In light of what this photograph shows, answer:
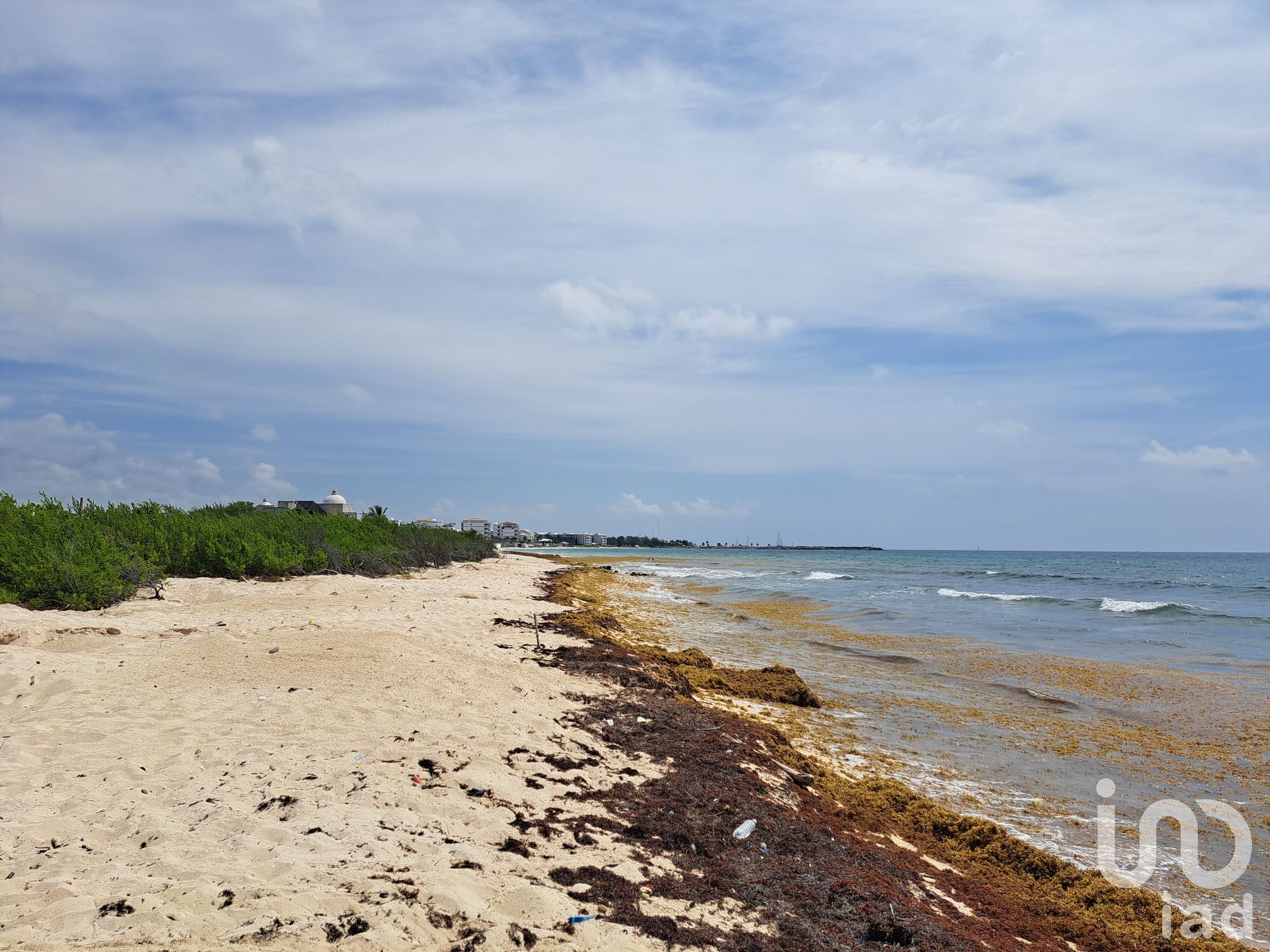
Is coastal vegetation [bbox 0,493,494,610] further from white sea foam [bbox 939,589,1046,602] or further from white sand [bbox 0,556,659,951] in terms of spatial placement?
white sea foam [bbox 939,589,1046,602]

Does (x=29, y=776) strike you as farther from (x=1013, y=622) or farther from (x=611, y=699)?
(x=1013, y=622)

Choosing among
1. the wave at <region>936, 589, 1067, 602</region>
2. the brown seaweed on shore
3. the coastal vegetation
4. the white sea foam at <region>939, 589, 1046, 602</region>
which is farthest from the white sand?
the wave at <region>936, 589, 1067, 602</region>

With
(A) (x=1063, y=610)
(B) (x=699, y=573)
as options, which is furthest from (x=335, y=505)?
(A) (x=1063, y=610)

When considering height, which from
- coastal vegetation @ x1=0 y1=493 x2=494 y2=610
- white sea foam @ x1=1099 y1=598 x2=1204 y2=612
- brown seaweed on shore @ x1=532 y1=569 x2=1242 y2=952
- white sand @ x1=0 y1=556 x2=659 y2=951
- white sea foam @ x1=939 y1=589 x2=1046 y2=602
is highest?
coastal vegetation @ x1=0 y1=493 x2=494 y2=610

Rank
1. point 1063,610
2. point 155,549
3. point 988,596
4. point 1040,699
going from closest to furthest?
point 1040,699 → point 155,549 → point 1063,610 → point 988,596

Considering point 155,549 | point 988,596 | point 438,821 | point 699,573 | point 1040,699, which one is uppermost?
point 155,549

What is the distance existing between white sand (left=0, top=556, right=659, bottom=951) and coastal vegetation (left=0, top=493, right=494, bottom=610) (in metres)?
1.54

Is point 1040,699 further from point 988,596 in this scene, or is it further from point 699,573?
point 699,573

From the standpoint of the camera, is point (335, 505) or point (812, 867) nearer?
point (812, 867)

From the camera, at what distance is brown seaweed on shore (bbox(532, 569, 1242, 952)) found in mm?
3750

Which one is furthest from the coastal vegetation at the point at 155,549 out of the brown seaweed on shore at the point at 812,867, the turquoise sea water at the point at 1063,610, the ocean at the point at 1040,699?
the turquoise sea water at the point at 1063,610

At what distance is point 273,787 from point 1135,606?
3151 cm

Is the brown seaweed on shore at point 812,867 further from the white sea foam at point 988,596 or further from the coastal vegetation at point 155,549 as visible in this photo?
the white sea foam at point 988,596

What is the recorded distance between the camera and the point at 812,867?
173 inches
